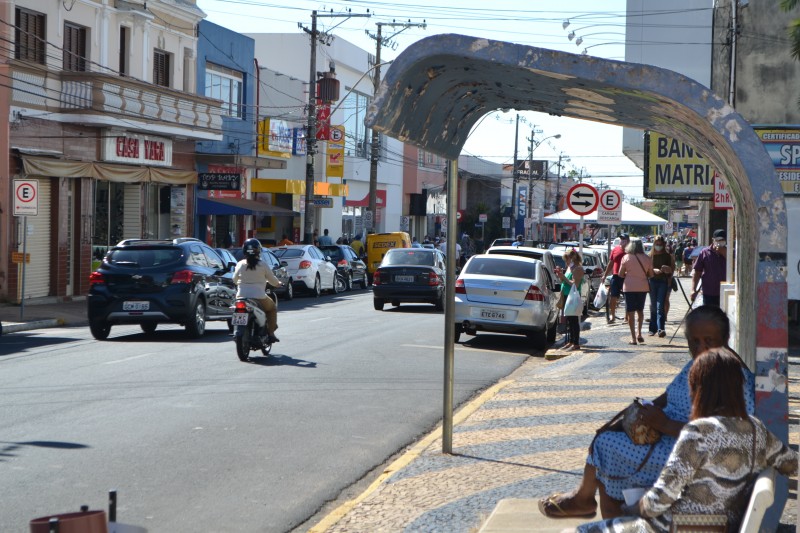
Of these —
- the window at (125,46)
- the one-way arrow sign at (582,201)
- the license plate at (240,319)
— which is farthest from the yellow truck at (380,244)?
the license plate at (240,319)

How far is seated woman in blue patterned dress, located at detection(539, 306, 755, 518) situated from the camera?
533cm

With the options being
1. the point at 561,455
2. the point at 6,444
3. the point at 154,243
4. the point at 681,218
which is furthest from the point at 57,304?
the point at 681,218

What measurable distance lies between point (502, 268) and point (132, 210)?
17.9 metres

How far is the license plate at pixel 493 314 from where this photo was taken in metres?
18.9

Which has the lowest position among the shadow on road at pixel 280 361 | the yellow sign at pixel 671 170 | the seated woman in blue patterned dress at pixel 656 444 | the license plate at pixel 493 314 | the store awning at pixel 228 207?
the shadow on road at pixel 280 361

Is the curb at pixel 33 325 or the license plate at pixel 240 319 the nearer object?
the license plate at pixel 240 319

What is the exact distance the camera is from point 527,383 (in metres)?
13.9

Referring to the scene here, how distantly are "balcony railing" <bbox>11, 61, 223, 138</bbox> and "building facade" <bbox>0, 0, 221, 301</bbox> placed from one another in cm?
3

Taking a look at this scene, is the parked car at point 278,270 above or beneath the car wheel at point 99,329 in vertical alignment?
above

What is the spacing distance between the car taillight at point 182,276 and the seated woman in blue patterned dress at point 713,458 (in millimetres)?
14432

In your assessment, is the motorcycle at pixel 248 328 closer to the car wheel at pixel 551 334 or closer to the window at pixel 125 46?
the car wheel at pixel 551 334

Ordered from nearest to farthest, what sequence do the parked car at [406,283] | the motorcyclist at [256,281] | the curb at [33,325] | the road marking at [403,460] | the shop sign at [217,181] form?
1. the road marking at [403,460]
2. the motorcyclist at [256,281]
3. the curb at [33,325]
4. the parked car at [406,283]
5. the shop sign at [217,181]

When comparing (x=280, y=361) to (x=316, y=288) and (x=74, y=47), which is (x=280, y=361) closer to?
(x=316, y=288)

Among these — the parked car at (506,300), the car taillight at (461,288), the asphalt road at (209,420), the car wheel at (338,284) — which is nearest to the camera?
the asphalt road at (209,420)
